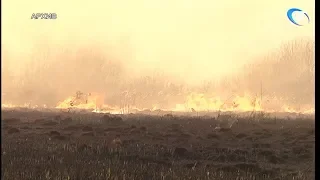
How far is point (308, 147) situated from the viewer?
3809 centimetres

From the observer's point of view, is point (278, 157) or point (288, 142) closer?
point (278, 157)

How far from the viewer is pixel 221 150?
33.8m

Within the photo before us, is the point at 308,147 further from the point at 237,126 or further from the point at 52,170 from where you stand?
the point at 52,170

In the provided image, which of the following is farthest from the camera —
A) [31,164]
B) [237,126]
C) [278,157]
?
[237,126]

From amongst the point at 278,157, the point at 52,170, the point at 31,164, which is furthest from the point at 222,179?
the point at 278,157

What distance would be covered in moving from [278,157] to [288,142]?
37.0ft
